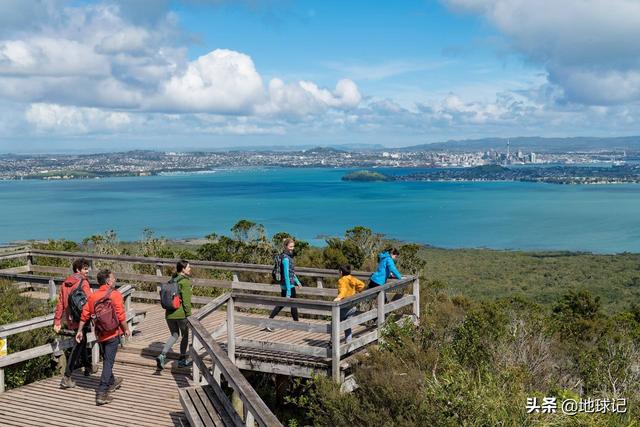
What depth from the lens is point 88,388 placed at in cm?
754

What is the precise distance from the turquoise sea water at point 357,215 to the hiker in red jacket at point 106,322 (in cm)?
7163

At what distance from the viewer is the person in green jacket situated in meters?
8.02

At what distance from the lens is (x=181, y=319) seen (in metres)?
8.09

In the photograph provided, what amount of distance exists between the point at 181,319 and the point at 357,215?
342ft

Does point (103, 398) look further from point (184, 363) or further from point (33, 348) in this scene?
point (33, 348)

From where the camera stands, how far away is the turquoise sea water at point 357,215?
84.9 metres

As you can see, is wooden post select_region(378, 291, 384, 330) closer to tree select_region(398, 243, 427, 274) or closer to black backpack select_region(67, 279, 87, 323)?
black backpack select_region(67, 279, 87, 323)

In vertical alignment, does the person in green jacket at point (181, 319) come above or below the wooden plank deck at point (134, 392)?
above

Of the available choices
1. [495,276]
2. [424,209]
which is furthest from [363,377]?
[424,209]

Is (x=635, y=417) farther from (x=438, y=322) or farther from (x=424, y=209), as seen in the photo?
(x=424, y=209)

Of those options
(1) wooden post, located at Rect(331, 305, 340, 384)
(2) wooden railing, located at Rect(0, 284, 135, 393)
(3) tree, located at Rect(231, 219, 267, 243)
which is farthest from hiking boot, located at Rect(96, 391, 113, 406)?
(3) tree, located at Rect(231, 219, 267, 243)

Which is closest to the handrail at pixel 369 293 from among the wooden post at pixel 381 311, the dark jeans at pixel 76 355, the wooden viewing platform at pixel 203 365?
the wooden viewing platform at pixel 203 365

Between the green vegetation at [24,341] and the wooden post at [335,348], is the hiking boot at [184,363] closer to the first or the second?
the green vegetation at [24,341]

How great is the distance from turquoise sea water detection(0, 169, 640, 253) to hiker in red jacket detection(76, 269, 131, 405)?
71.6 m
